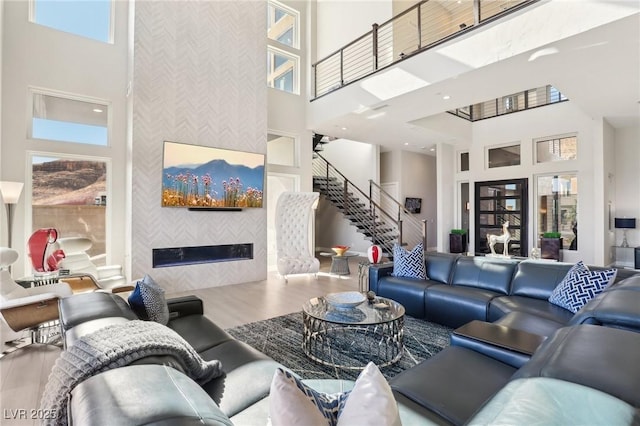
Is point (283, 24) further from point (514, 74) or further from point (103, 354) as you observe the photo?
point (103, 354)

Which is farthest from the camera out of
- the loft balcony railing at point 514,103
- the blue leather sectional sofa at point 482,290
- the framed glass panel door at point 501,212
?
the framed glass panel door at point 501,212

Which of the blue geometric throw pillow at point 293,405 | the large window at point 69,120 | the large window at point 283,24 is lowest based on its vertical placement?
the blue geometric throw pillow at point 293,405

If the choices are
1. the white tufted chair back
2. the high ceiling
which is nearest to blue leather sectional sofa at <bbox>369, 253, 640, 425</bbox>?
the high ceiling

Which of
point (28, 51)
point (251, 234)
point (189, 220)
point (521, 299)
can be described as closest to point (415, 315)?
point (521, 299)

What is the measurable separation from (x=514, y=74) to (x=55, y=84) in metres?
6.97

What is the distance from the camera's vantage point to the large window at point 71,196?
4.73 m

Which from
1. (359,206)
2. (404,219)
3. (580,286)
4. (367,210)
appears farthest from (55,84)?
(404,219)

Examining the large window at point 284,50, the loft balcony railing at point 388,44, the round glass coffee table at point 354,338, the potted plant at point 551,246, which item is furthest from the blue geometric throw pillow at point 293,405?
the potted plant at point 551,246

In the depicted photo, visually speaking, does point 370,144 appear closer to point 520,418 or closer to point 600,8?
point 600,8

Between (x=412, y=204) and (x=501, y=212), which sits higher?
(x=412, y=204)

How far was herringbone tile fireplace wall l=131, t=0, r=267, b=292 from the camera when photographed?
16.3 feet

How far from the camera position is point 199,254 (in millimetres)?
5586

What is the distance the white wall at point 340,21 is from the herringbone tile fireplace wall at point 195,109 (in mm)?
1954

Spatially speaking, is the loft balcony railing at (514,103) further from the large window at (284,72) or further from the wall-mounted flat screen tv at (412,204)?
the large window at (284,72)
